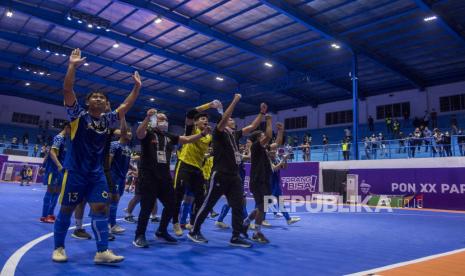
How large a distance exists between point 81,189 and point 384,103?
2842 cm

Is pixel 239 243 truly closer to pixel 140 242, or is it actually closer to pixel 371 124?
pixel 140 242

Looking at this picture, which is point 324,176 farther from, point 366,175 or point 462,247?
point 462,247

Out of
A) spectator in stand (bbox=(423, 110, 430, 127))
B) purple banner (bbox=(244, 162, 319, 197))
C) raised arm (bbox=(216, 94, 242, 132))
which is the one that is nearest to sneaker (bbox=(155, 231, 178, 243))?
raised arm (bbox=(216, 94, 242, 132))

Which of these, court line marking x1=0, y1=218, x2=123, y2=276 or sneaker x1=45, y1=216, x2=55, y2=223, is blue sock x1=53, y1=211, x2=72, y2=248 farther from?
sneaker x1=45, y1=216, x2=55, y2=223

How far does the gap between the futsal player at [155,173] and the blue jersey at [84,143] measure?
862 millimetres

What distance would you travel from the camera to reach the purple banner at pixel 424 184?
563 inches

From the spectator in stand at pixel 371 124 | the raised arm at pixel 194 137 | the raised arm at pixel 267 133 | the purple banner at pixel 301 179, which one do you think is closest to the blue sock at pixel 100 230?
the raised arm at pixel 194 137

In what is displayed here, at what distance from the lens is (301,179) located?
2016 centimetres

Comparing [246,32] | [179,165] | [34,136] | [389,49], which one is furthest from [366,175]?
[34,136]

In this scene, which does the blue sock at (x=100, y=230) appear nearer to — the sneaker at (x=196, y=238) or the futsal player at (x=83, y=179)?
the futsal player at (x=83, y=179)

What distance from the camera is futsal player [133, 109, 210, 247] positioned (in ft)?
15.4

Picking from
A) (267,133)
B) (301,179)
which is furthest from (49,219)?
(301,179)

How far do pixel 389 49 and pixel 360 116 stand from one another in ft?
31.6

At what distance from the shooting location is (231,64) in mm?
24516
